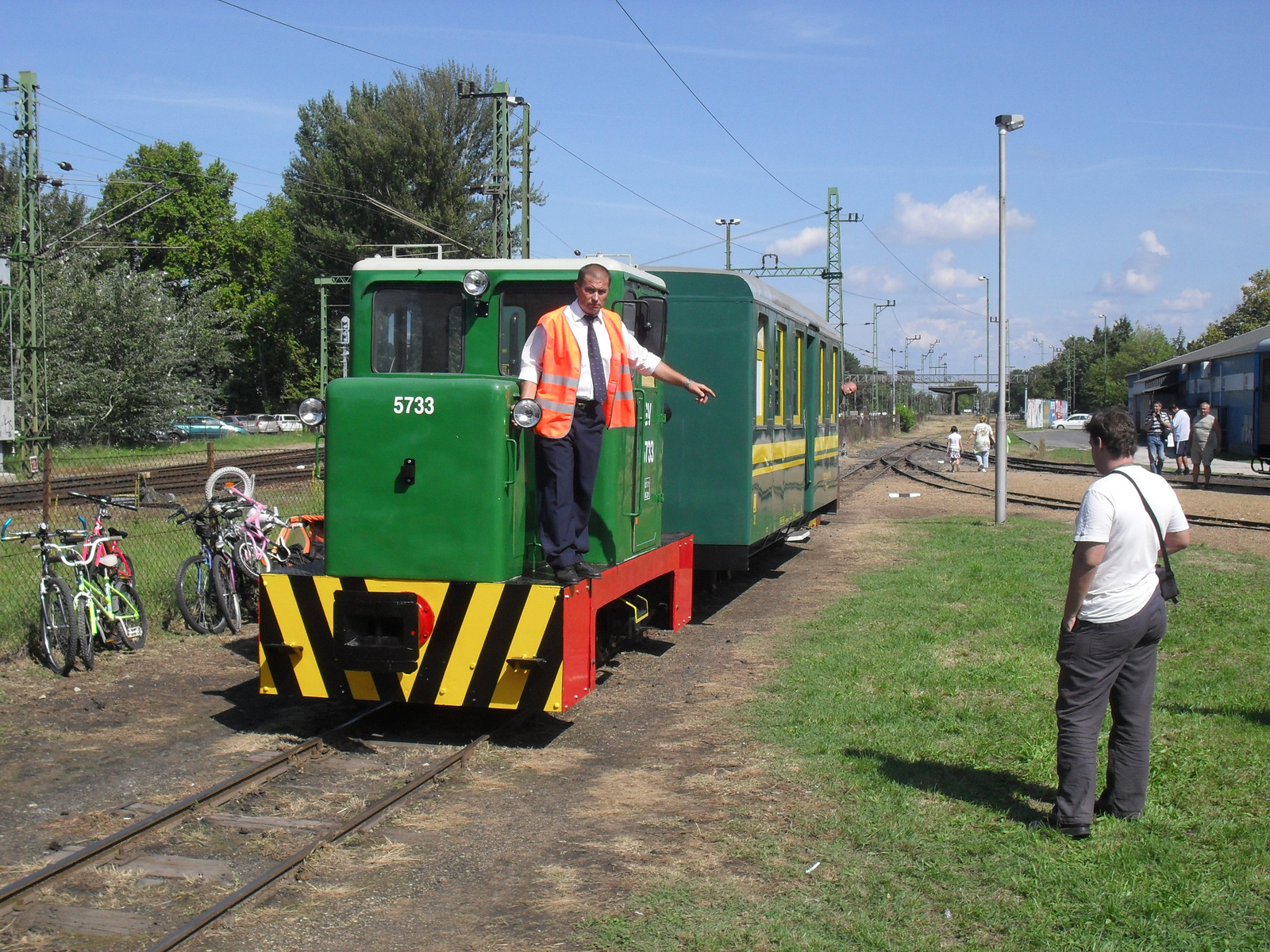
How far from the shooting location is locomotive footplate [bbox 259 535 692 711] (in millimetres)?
6211

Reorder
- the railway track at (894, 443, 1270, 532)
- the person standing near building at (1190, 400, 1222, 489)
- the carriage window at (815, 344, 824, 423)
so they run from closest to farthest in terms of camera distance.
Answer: the carriage window at (815, 344, 824, 423), the railway track at (894, 443, 1270, 532), the person standing near building at (1190, 400, 1222, 489)

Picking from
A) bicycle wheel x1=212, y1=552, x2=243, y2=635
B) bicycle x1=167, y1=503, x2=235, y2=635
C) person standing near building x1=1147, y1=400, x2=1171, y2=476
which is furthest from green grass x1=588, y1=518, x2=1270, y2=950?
person standing near building x1=1147, y1=400, x2=1171, y2=476

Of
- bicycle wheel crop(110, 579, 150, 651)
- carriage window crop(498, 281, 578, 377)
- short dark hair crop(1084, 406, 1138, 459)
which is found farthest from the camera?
bicycle wheel crop(110, 579, 150, 651)

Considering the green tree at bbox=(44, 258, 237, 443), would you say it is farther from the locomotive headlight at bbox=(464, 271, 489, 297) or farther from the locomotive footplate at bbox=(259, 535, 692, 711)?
the locomotive footplate at bbox=(259, 535, 692, 711)

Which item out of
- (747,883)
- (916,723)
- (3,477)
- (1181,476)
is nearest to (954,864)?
(747,883)

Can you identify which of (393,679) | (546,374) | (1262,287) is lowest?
(393,679)

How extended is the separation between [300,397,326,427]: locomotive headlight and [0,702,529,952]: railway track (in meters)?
1.77

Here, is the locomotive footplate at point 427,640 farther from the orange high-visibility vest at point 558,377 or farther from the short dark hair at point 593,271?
the short dark hair at point 593,271

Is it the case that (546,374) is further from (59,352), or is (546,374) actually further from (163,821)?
(59,352)

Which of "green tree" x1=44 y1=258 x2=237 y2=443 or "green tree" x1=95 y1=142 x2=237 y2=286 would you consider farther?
"green tree" x1=95 y1=142 x2=237 y2=286

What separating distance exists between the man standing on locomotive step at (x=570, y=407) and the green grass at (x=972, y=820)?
1635 millimetres

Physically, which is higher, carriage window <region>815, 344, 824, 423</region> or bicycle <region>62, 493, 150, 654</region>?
A: carriage window <region>815, 344, 824, 423</region>

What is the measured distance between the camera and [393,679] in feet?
20.8

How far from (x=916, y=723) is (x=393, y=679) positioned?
9.98ft
